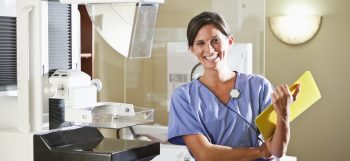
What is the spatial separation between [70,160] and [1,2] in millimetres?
593

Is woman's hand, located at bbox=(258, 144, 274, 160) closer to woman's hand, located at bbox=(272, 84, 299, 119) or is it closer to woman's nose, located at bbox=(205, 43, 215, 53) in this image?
woman's hand, located at bbox=(272, 84, 299, 119)

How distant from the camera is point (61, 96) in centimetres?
173

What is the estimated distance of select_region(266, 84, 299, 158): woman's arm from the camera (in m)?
1.49

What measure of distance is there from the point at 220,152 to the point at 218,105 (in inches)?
5.8

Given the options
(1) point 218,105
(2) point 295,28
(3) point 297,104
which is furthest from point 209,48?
(2) point 295,28

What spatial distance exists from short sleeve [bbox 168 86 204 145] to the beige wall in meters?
2.66

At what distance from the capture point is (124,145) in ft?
5.63

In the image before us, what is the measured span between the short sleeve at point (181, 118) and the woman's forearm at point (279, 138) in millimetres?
222

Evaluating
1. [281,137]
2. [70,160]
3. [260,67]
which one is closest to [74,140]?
[70,160]

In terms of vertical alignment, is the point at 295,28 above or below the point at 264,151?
above

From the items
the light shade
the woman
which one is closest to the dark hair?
the woman

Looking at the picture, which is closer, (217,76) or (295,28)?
(217,76)

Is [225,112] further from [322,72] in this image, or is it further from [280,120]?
[322,72]

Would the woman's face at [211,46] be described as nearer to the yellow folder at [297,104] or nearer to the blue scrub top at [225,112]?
the blue scrub top at [225,112]
